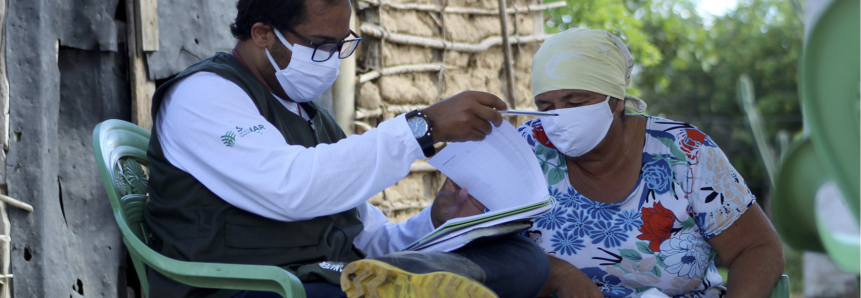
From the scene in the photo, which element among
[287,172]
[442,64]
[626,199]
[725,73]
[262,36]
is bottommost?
[725,73]

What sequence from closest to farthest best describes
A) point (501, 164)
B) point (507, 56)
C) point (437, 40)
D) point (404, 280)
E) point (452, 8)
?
point (404, 280) → point (501, 164) → point (437, 40) → point (452, 8) → point (507, 56)

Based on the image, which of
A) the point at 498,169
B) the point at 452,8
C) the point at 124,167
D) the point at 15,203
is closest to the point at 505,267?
the point at 498,169

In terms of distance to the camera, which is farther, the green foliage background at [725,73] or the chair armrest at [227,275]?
the green foliage background at [725,73]

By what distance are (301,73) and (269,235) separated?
56 centimetres

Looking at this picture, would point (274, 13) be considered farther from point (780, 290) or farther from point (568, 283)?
point (780, 290)

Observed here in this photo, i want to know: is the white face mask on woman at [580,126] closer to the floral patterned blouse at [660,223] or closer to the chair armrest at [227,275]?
the floral patterned blouse at [660,223]

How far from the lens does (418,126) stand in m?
1.63

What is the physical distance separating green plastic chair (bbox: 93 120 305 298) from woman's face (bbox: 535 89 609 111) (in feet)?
3.96

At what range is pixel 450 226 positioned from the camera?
1651 millimetres

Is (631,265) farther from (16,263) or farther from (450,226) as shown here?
(16,263)

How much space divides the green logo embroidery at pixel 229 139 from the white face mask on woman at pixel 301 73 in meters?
0.44

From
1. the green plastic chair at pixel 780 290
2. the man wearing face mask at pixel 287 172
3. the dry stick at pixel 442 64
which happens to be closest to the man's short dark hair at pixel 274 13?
the man wearing face mask at pixel 287 172

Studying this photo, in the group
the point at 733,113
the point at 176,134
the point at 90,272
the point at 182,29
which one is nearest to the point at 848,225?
the point at 176,134

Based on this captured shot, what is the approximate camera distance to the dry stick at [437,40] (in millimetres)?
4047
